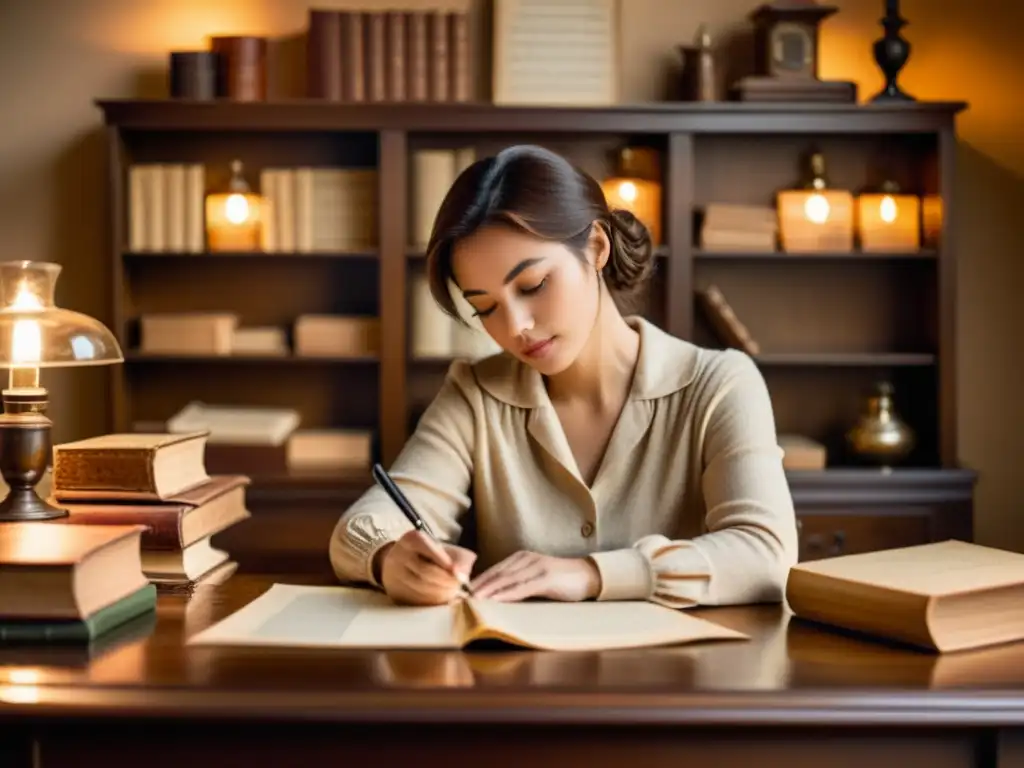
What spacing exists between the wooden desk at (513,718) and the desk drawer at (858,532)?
2.59m

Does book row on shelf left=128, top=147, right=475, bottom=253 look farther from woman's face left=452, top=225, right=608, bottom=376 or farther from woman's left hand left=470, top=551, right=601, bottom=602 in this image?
woman's left hand left=470, top=551, right=601, bottom=602

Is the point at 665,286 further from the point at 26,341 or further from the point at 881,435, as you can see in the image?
the point at 26,341

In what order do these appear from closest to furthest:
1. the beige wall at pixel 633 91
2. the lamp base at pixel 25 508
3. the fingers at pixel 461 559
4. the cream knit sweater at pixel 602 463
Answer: the fingers at pixel 461 559 → the lamp base at pixel 25 508 → the cream knit sweater at pixel 602 463 → the beige wall at pixel 633 91

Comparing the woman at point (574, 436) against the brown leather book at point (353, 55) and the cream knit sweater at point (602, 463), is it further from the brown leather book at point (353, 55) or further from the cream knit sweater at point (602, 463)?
the brown leather book at point (353, 55)

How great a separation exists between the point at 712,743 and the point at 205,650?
51 cm

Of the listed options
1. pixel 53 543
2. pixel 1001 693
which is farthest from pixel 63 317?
pixel 1001 693

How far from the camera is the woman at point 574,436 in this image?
1.60m

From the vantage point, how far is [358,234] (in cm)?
397

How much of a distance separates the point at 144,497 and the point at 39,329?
0.25 m

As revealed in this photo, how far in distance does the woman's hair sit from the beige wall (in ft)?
7.78

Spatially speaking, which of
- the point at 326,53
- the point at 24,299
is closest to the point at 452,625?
the point at 24,299

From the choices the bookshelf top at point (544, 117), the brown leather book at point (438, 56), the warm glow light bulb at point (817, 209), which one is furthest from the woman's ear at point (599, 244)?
the warm glow light bulb at point (817, 209)

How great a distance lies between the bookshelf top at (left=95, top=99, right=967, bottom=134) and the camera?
381cm

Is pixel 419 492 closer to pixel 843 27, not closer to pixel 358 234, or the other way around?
pixel 358 234
